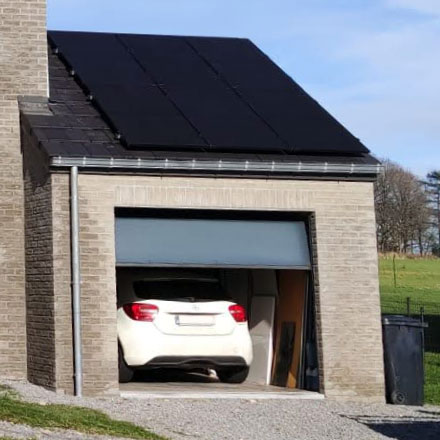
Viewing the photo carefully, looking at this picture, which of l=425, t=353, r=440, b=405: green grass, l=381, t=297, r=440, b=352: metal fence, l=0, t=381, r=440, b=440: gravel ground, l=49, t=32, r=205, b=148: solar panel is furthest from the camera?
l=381, t=297, r=440, b=352: metal fence

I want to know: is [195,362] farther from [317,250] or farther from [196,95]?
[196,95]

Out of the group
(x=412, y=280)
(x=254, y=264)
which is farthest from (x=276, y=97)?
(x=412, y=280)

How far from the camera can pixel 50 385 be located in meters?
14.5

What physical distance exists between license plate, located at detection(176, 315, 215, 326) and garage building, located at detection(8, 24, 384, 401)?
2.19 ft

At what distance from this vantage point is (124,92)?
53.8 feet

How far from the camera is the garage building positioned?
568 inches

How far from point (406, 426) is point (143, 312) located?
3.62 meters

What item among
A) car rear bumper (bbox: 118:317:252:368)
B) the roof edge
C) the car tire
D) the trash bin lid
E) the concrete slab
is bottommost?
the concrete slab

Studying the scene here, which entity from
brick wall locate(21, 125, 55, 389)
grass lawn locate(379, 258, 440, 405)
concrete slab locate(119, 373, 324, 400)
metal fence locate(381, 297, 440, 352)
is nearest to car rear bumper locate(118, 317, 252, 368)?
concrete slab locate(119, 373, 324, 400)

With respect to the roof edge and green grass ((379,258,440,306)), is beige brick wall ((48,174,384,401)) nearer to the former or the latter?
the roof edge

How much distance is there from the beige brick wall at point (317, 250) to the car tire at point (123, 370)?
54 cm

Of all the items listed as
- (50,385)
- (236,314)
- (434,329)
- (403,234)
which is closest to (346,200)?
(236,314)

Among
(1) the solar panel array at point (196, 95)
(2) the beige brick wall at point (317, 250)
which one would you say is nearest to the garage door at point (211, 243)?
(2) the beige brick wall at point (317, 250)

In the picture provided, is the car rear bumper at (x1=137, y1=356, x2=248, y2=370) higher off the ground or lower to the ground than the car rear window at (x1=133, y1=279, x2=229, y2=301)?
lower
